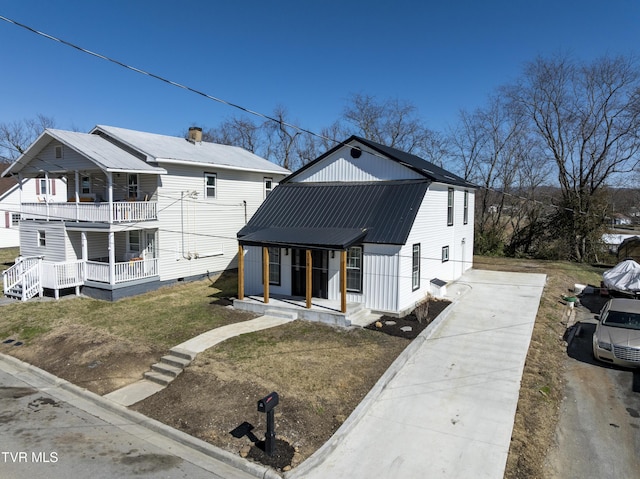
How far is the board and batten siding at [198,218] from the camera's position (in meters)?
19.1

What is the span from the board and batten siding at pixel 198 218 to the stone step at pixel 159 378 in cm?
933

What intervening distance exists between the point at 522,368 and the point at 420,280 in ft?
18.9

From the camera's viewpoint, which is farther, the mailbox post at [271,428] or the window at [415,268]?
the window at [415,268]

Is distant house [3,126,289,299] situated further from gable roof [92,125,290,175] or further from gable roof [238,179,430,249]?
gable roof [238,179,430,249]

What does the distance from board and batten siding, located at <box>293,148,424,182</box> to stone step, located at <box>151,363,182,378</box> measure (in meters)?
10.4

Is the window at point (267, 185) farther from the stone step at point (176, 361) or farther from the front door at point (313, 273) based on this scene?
the stone step at point (176, 361)

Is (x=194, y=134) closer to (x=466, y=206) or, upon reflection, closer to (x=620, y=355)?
(x=466, y=206)

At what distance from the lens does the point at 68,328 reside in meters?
13.7

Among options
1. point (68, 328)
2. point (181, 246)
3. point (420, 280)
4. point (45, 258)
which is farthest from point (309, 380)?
point (45, 258)

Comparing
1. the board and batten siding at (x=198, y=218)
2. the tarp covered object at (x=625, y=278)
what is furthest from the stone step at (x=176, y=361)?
the tarp covered object at (x=625, y=278)

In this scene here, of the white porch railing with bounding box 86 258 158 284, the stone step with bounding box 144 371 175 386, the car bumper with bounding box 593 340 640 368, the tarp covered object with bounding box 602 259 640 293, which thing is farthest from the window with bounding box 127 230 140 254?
the tarp covered object with bounding box 602 259 640 293

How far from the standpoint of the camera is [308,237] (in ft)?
47.9

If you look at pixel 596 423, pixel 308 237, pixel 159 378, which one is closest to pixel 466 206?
pixel 308 237

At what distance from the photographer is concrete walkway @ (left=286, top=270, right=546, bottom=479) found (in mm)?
6609
